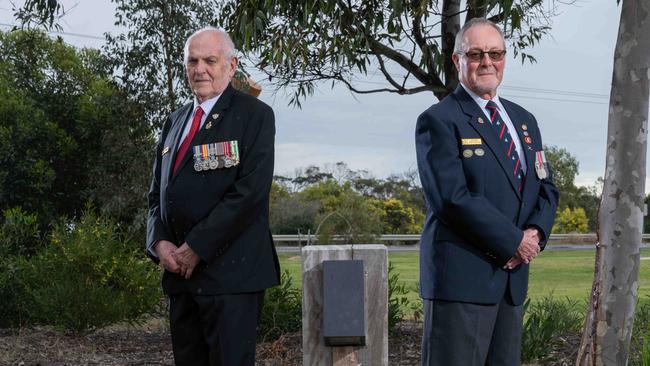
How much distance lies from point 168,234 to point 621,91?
3456mm

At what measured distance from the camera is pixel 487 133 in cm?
334

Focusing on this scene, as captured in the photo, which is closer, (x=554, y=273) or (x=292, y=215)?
(x=554, y=273)

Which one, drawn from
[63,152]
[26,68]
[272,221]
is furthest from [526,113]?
[272,221]

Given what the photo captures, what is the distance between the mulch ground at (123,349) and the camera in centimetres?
711

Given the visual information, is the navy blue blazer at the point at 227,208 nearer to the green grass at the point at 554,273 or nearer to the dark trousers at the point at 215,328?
the dark trousers at the point at 215,328

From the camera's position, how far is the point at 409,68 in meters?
8.86

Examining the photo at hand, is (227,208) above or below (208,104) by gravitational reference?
below

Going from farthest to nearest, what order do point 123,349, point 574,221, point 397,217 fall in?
point 574,221
point 397,217
point 123,349

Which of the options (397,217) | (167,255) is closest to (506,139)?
(167,255)

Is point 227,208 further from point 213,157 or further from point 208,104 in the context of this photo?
point 208,104

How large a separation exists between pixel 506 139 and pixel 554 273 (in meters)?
18.4

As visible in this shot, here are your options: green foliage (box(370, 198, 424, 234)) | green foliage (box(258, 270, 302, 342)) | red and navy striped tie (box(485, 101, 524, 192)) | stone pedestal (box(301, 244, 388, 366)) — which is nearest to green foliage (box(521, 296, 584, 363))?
green foliage (box(258, 270, 302, 342))

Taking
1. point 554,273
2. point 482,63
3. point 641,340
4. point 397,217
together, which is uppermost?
point 482,63

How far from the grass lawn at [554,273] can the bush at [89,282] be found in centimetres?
558
